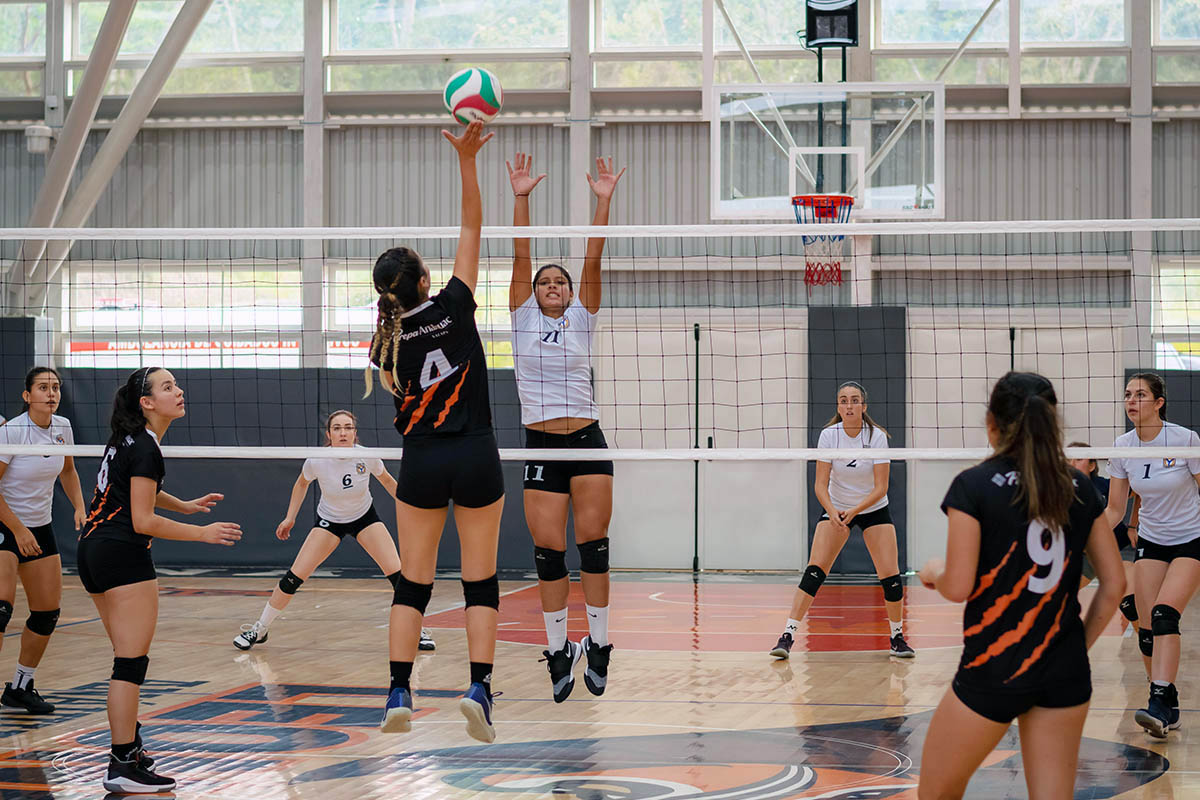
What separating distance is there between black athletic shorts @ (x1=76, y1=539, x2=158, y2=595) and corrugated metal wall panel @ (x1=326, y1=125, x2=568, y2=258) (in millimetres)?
10842

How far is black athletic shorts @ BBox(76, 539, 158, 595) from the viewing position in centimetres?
507

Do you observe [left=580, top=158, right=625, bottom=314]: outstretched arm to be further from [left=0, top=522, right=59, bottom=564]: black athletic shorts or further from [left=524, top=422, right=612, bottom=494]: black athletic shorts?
[left=0, top=522, right=59, bottom=564]: black athletic shorts

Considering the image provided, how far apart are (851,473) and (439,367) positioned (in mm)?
4637

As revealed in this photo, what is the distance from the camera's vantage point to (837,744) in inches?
233

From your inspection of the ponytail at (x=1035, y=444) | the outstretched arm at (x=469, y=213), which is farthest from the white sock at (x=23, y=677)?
the ponytail at (x=1035, y=444)

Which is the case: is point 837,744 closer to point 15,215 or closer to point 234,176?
point 234,176

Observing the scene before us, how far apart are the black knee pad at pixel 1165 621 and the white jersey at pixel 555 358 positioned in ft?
9.69

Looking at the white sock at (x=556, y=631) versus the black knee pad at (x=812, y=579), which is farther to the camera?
the black knee pad at (x=812, y=579)

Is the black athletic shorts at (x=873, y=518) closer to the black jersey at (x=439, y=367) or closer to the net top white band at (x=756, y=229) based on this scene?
the net top white band at (x=756, y=229)

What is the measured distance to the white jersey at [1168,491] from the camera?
19.7 ft

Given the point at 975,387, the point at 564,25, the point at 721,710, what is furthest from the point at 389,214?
the point at 721,710

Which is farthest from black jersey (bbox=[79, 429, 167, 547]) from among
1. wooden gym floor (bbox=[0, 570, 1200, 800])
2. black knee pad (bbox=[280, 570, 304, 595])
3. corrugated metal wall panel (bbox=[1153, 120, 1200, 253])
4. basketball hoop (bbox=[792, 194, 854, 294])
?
corrugated metal wall panel (bbox=[1153, 120, 1200, 253])

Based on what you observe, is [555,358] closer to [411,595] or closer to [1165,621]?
[411,595]

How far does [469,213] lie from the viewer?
4684 millimetres
